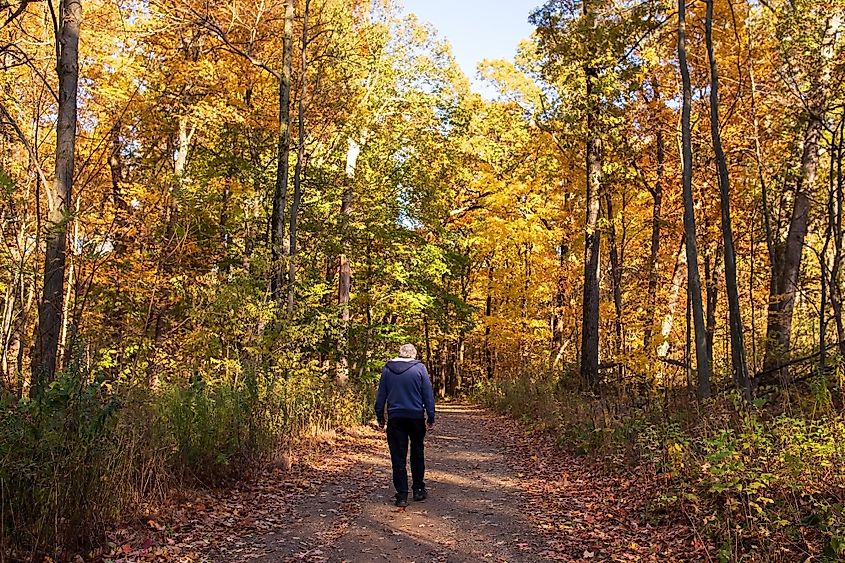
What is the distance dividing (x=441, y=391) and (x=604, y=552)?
3390 centimetres

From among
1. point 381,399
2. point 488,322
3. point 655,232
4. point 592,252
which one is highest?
point 655,232

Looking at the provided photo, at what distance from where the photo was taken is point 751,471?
5730 mm

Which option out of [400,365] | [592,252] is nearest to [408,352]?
[400,365]

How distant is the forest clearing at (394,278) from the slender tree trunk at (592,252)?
3.8 inches

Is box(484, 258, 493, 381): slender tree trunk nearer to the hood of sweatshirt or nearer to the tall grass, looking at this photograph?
the tall grass

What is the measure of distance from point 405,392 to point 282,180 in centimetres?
765

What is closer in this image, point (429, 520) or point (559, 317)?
point (429, 520)

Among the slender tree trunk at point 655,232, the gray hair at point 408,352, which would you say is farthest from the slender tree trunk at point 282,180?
the slender tree trunk at point 655,232

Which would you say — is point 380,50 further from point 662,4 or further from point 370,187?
point 662,4

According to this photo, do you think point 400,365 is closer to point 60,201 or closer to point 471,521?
point 471,521

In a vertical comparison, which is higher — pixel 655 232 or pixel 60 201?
pixel 655 232

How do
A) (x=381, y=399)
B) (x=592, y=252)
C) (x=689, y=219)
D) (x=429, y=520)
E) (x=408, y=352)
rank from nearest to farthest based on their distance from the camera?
(x=429, y=520) < (x=381, y=399) < (x=408, y=352) < (x=689, y=219) < (x=592, y=252)

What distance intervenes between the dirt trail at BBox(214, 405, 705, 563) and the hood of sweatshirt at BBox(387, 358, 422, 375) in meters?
1.60

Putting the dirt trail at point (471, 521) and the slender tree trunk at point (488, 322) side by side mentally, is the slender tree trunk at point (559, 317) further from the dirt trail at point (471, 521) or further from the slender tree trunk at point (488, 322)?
Answer: the dirt trail at point (471, 521)
